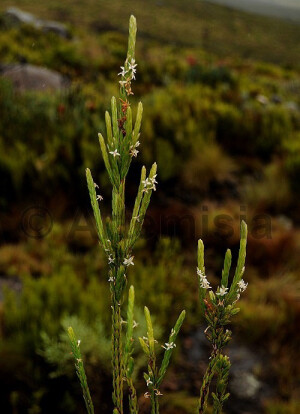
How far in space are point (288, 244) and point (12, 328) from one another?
2752mm

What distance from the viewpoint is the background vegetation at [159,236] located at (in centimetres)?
242

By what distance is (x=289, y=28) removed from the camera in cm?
8281

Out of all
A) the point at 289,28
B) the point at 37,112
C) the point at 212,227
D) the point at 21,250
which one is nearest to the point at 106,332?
the point at 21,250

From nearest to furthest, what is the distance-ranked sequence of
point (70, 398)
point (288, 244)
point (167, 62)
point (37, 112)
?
point (70, 398)
point (288, 244)
point (37, 112)
point (167, 62)

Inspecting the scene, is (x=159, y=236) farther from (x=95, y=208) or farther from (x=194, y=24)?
(x=194, y=24)

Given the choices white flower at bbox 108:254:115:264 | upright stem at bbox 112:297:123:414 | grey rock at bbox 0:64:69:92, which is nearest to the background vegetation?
grey rock at bbox 0:64:69:92

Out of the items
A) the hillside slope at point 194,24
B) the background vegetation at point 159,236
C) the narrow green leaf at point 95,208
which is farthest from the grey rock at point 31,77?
the hillside slope at point 194,24

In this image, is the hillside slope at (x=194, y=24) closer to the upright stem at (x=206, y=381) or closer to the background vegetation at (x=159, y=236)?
the background vegetation at (x=159, y=236)

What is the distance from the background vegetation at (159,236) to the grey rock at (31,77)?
775 mm

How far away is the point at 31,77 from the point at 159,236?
5876mm

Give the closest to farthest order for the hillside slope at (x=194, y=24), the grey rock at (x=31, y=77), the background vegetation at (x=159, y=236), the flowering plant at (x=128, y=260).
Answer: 1. the flowering plant at (x=128, y=260)
2. the background vegetation at (x=159, y=236)
3. the grey rock at (x=31, y=77)
4. the hillside slope at (x=194, y=24)

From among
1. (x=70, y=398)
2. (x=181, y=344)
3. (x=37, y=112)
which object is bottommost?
(x=181, y=344)

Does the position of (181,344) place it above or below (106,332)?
below

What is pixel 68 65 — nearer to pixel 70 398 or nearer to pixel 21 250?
pixel 21 250
